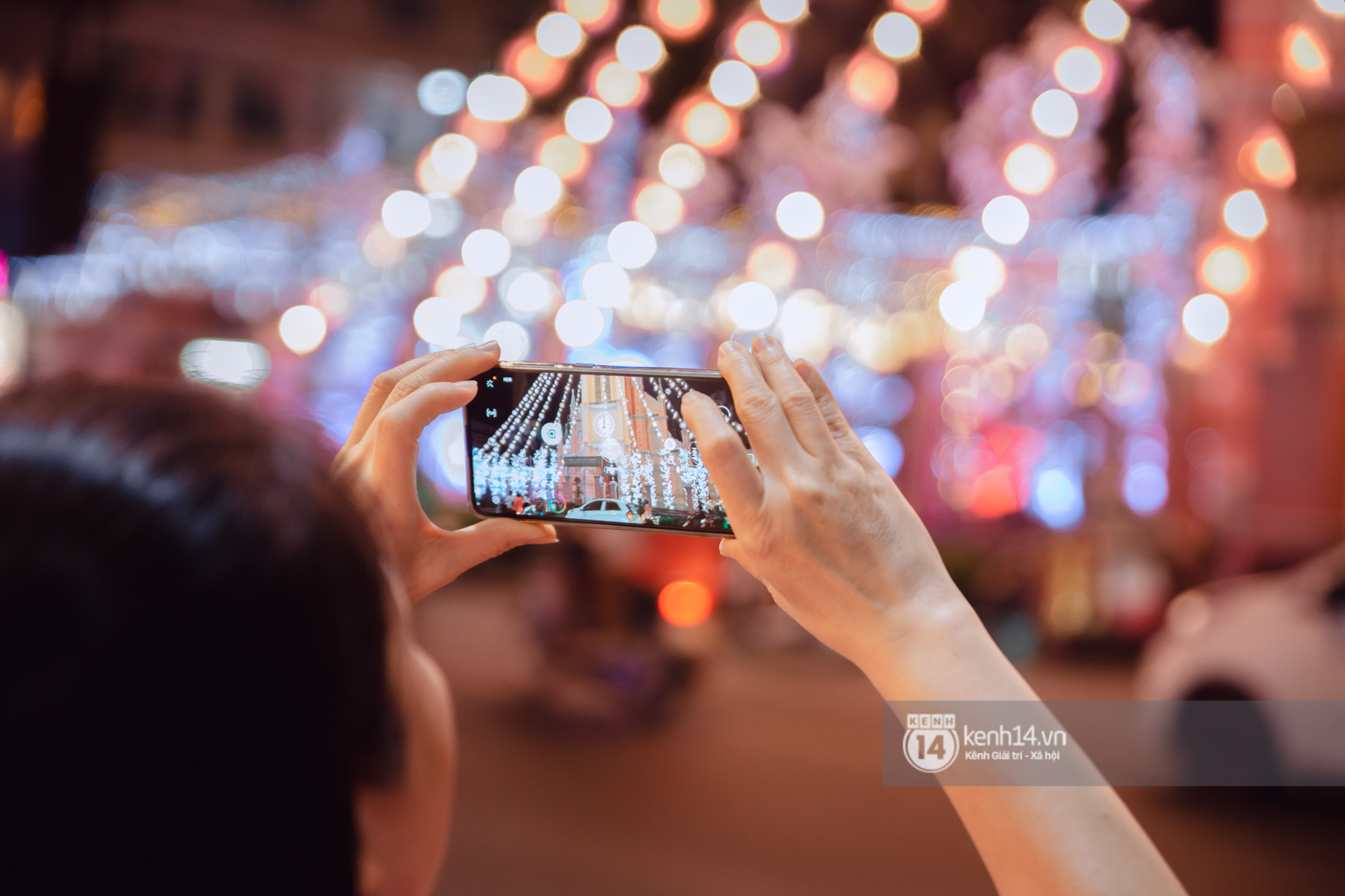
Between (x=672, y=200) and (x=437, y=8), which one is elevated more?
(x=437, y=8)

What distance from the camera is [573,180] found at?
17.6ft

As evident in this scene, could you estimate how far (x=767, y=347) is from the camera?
0.89 meters

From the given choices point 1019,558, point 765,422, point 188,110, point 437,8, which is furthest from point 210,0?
point 765,422

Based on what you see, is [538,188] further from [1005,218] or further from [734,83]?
[1005,218]

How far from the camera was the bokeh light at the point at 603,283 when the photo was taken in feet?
21.1

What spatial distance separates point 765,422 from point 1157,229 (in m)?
8.68

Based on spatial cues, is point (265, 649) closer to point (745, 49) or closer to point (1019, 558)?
point (745, 49)

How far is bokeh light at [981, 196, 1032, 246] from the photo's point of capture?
5461 millimetres

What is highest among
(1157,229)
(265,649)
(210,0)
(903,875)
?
(210,0)

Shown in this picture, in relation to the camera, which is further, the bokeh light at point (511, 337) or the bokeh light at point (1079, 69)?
the bokeh light at point (511, 337)

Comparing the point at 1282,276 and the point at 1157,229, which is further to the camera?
the point at 1157,229

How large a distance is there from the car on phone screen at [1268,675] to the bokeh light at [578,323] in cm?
396

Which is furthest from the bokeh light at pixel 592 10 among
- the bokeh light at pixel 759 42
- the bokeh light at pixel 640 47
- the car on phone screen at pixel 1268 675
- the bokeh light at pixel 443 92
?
the car on phone screen at pixel 1268 675

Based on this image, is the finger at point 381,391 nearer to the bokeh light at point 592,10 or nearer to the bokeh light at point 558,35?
the bokeh light at point 592,10
